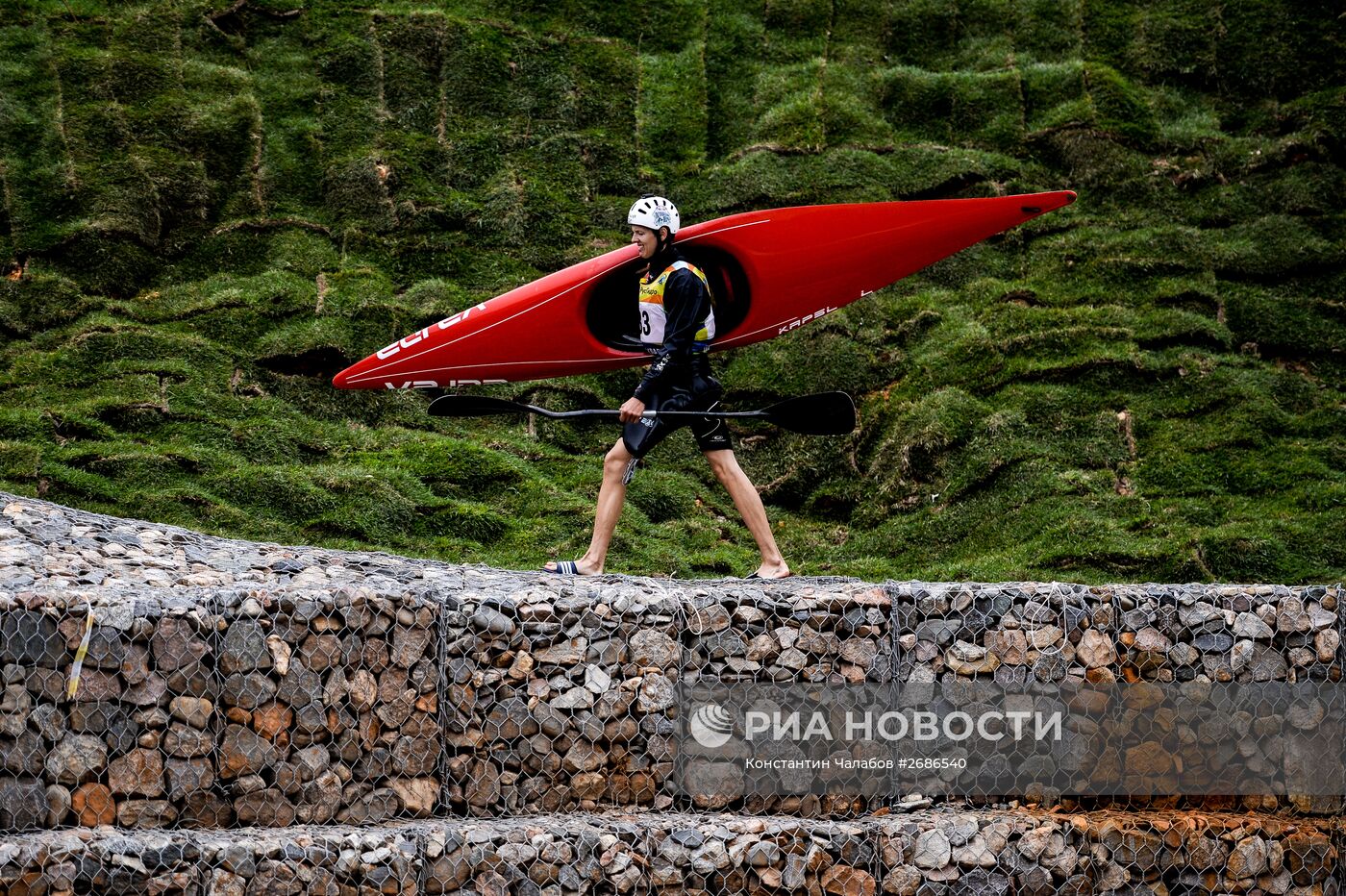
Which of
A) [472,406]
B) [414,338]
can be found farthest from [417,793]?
[414,338]

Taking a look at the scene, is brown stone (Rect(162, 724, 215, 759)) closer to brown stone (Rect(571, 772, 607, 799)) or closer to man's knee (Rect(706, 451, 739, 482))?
brown stone (Rect(571, 772, 607, 799))

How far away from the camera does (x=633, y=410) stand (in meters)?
6.86

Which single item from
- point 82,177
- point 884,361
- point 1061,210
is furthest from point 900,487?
point 82,177

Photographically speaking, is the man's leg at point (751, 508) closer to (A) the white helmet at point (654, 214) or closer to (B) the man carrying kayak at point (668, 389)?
(B) the man carrying kayak at point (668, 389)

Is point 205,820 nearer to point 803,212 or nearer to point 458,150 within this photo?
point 803,212

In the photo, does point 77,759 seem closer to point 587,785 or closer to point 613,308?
point 587,785

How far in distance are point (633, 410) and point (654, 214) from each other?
1163 mm

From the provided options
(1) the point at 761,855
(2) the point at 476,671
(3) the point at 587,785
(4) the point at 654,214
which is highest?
(4) the point at 654,214

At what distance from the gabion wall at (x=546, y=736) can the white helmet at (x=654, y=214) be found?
2169mm

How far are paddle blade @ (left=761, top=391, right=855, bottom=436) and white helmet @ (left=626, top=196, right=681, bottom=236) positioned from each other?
4.12 feet

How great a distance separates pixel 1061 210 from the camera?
43.0 feet

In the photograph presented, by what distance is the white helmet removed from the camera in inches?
280

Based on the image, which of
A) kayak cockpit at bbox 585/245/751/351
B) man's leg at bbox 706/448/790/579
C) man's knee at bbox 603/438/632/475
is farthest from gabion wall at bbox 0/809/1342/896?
kayak cockpit at bbox 585/245/751/351

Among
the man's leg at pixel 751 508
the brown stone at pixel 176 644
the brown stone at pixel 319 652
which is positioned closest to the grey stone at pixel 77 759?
the brown stone at pixel 176 644
